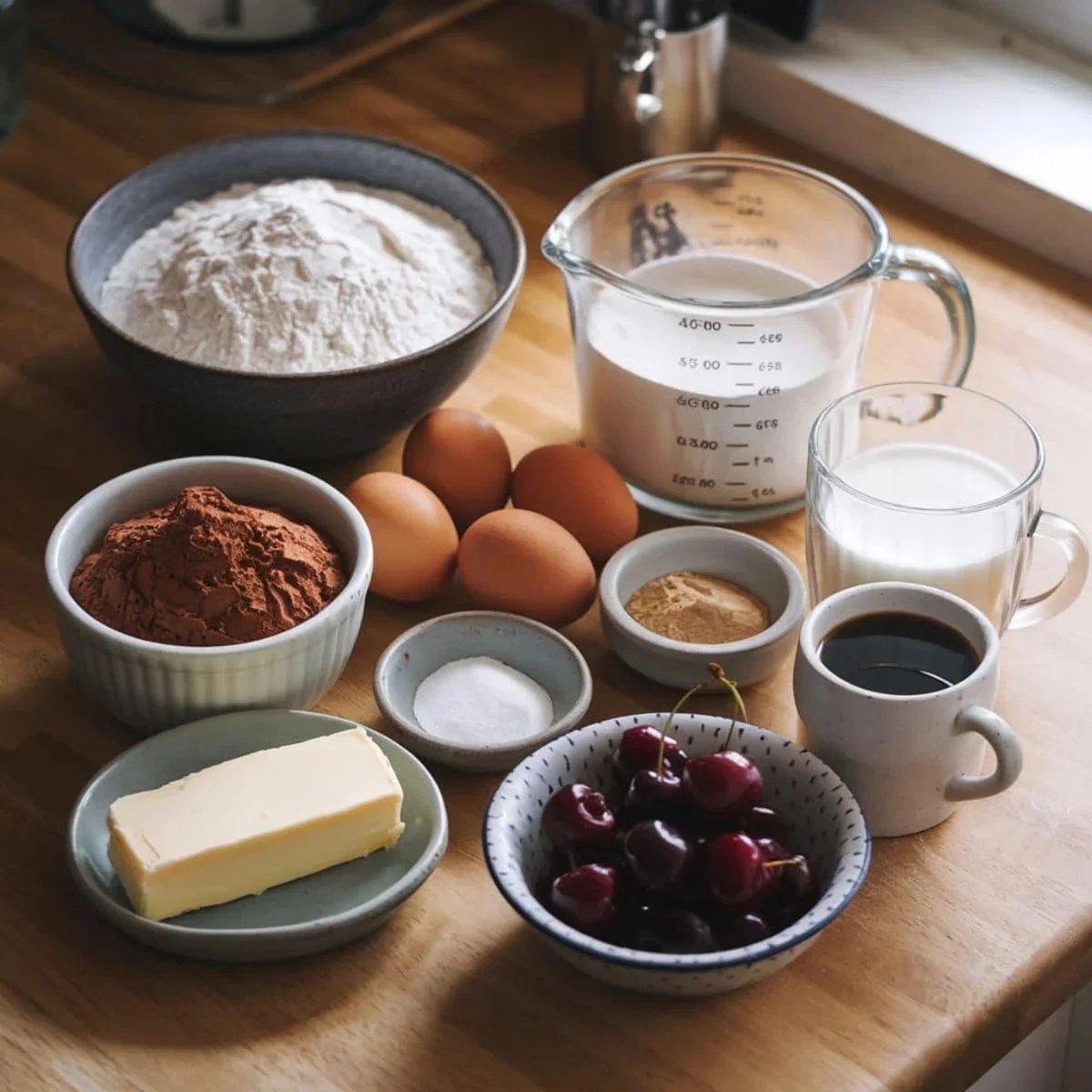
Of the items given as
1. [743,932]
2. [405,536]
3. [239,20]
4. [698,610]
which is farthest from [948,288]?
[239,20]

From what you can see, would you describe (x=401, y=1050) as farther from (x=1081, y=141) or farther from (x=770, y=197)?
(x=1081, y=141)

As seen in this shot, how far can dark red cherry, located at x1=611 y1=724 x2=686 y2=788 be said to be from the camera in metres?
0.91

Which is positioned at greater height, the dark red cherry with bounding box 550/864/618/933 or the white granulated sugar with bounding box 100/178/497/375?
the white granulated sugar with bounding box 100/178/497/375

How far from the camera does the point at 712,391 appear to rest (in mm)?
1131

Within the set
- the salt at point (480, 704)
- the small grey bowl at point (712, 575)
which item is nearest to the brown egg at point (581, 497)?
the small grey bowl at point (712, 575)

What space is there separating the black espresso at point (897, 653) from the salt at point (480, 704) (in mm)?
181

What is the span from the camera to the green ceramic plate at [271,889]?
875 millimetres

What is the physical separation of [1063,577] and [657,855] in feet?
1.23

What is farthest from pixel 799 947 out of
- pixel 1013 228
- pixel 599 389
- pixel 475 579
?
pixel 1013 228

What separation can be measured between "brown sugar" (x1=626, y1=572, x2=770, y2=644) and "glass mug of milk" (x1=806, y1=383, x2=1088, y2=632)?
0.16ft

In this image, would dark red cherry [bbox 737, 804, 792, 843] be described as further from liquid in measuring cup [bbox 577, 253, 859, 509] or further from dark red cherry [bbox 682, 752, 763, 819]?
liquid in measuring cup [bbox 577, 253, 859, 509]

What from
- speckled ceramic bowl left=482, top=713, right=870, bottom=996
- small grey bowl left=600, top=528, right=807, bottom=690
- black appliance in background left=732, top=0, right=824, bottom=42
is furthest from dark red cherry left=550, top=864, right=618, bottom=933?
black appliance in background left=732, top=0, right=824, bottom=42

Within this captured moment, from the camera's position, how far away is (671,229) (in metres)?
1.30

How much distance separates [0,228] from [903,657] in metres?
0.93
